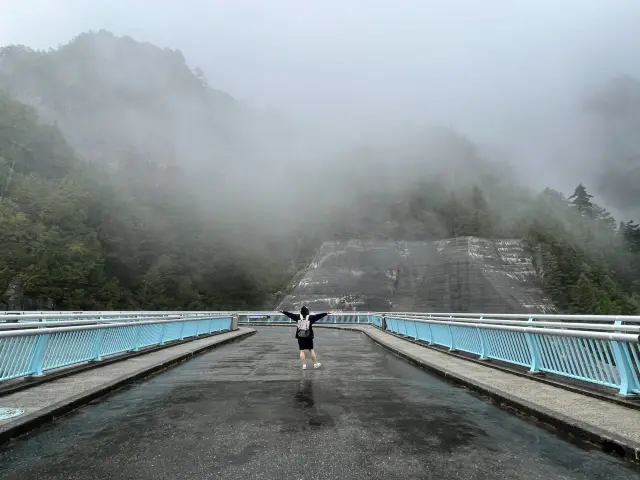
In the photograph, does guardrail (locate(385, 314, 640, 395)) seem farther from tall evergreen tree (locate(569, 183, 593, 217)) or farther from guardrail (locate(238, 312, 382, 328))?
tall evergreen tree (locate(569, 183, 593, 217))

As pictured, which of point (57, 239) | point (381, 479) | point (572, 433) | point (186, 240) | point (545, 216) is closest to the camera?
point (381, 479)

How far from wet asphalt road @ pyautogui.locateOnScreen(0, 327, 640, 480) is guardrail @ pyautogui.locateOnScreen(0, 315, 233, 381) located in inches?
80.4

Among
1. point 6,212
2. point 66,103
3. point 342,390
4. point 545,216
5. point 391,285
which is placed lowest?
point 342,390

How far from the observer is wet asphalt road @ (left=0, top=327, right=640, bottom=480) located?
4.19m

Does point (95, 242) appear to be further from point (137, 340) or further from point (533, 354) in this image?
point (533, 354)

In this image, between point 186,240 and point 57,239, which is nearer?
point 57,239

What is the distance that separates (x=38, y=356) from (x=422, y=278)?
278 feet

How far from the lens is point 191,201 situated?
12038 centimetres

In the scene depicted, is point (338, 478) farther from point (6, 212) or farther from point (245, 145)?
point (245, 145)

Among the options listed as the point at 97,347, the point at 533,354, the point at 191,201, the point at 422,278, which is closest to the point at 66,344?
the point at 97,347

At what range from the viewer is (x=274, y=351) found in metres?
17.0

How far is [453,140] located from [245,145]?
81.1 m

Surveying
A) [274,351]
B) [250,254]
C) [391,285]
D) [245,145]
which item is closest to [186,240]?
[250,254]

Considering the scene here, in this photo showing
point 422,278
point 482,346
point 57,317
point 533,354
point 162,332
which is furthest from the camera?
point 422,278
